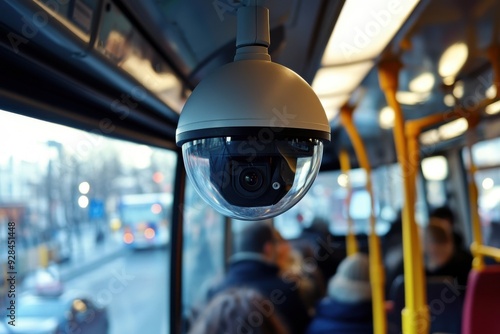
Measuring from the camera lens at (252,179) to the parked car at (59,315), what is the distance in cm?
104

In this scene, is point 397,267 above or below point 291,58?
below

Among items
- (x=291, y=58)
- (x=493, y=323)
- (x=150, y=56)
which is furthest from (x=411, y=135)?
(x=150, y=56)

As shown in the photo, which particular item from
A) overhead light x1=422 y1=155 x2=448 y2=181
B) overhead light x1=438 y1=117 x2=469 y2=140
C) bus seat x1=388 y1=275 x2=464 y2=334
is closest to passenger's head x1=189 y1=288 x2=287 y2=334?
bus seat x1=388 y1=275 x2=464 y2=334

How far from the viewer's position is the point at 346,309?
11.2 feet

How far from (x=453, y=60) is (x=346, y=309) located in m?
1.87

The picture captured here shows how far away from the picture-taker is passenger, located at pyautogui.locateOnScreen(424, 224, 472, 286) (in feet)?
13.3

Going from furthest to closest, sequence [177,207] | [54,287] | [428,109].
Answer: [428,109], [177,207], [54,287]

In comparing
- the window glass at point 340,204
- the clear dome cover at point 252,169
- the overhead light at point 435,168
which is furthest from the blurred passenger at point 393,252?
the clear dome cover at point 252,169

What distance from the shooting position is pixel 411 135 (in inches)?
97.0

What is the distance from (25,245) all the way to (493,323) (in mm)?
2535

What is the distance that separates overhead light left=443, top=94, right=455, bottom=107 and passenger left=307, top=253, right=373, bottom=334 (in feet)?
5.22

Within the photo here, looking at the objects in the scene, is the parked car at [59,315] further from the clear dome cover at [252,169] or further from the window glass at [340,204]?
the window glass at [340,204]

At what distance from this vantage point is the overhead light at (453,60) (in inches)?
99.2

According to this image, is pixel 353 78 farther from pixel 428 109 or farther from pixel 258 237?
pixel 428 109
